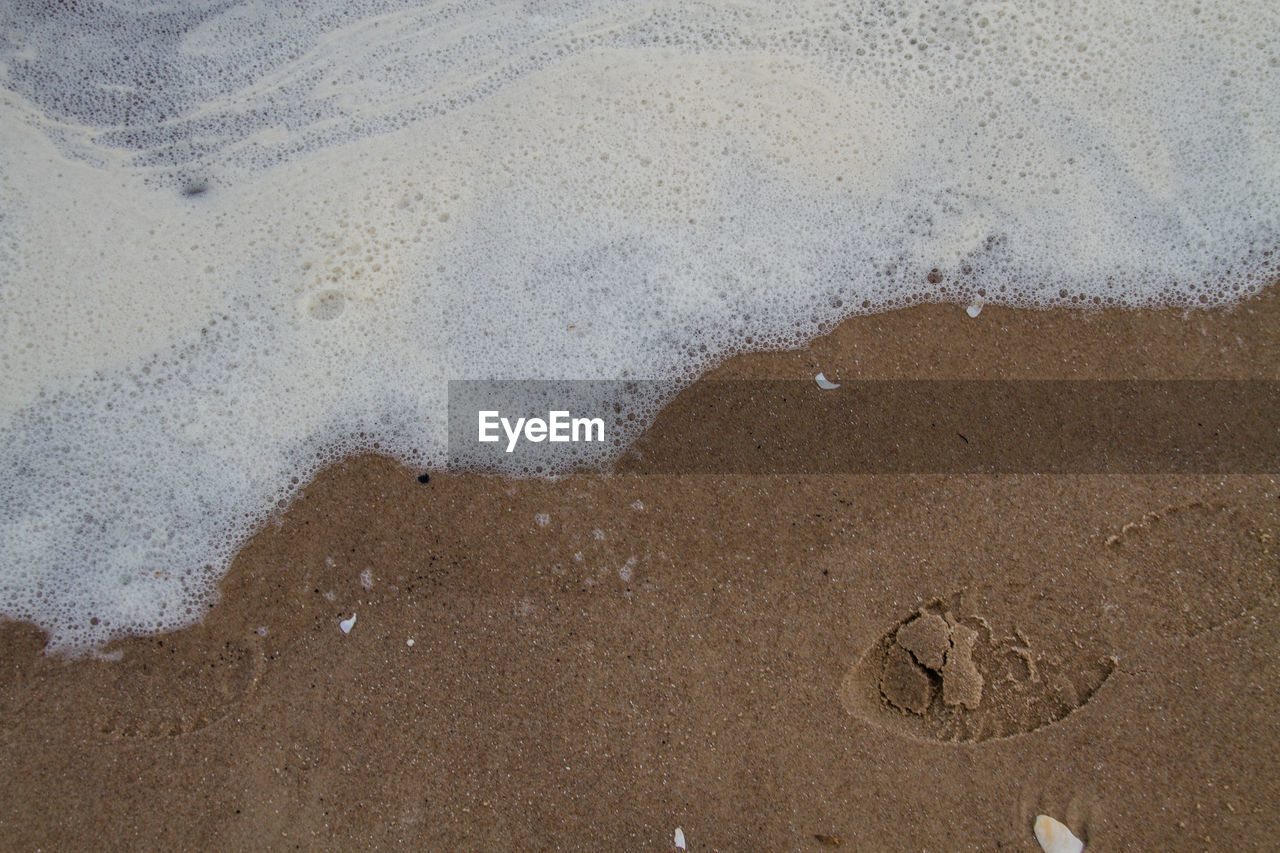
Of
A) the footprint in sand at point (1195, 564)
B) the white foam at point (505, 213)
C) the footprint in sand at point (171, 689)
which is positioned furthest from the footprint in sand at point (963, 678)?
the footprint in sand at point (171, 689)

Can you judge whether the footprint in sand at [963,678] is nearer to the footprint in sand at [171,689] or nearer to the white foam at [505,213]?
the white foam at [505,213]

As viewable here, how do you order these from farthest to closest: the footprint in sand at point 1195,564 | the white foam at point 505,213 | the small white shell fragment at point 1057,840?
the white foam at point 505,213
the footprint in sand at point 1195,564
the small white shell fragment at point 1057,840

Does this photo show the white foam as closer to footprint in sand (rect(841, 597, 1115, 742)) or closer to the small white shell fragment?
footprint in sand (rect(841, 597, 1115, 742))

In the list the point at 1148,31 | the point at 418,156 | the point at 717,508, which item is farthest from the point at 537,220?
the point at 1148,31

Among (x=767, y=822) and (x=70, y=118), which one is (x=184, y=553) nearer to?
(x=70, y=118)

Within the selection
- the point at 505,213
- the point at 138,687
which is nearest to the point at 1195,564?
the point at 505,213

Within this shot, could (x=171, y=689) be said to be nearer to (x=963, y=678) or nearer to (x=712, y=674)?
(x=712, y=674)
